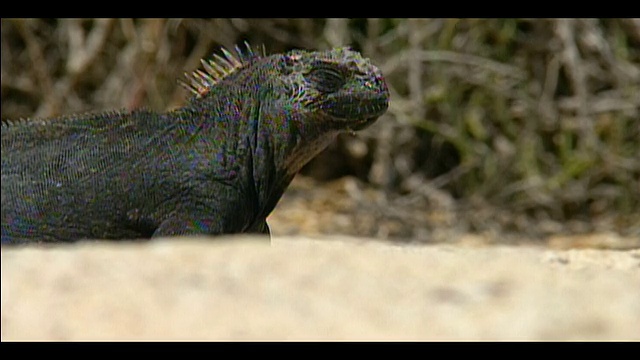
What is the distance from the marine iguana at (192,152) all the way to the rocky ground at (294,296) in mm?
1600

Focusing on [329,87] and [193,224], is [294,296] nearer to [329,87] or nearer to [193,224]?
[193,224]

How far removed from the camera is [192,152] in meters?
5.70

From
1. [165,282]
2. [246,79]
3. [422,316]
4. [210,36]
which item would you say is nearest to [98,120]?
Answer: [246,79]

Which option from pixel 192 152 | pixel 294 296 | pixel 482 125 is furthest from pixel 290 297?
pixel 482 125

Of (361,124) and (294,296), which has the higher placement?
(361,124)

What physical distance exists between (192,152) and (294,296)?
247 cm

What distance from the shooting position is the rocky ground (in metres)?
3.07

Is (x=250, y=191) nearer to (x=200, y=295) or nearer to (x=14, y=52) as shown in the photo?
(x=200, y=295)

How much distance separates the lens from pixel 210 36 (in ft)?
41.8

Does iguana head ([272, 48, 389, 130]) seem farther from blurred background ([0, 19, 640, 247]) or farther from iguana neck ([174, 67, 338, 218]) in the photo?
blurred background ([0, 19, 640, 247])

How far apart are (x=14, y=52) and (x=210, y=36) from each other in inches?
102

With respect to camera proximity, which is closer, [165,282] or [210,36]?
[165,282]

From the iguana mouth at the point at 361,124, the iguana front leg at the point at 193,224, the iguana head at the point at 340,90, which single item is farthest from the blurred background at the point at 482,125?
the iguana front leg at the point at 193,224

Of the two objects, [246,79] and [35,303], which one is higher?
[246,79]
